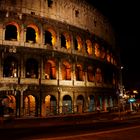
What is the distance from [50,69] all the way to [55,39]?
135 inches

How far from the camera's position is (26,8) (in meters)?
25.3

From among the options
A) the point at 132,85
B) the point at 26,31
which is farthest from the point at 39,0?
the point at 132,85

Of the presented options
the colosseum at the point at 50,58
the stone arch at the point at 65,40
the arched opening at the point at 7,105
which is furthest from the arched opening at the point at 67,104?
the stone arch at the point at 65,40

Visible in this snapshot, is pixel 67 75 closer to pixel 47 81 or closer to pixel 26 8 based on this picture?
pixel 47 81

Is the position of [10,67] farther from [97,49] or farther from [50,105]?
[97,49]

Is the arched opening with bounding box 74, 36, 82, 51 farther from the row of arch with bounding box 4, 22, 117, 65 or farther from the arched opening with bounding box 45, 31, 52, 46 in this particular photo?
the arched opening with bounding box 45, 31, 52, 46

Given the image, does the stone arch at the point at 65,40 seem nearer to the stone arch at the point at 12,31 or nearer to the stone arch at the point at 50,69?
the stone arch at the point at 50,69

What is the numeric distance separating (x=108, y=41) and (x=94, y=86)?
30.6ft

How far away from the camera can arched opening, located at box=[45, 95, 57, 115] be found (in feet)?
83.9

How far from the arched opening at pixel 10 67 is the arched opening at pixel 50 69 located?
152 inches

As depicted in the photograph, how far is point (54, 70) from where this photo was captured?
2708cm

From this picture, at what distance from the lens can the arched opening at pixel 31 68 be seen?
24964 mm

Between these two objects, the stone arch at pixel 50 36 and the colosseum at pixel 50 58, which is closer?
the colosseum at pixel 50 58

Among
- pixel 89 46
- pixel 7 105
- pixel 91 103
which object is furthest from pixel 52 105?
pixel 89 46
